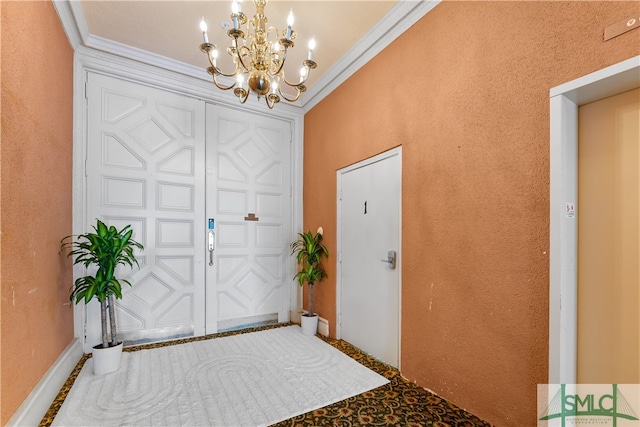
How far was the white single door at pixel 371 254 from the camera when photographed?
276 cm

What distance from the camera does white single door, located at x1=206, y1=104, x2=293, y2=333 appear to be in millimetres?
3750

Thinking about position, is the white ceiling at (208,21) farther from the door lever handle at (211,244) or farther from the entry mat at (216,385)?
the entry mat at (216,385)

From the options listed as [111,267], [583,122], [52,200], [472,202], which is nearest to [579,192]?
[583,122]

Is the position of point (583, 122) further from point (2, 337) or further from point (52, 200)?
point (52, 200)

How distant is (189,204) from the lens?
3.59 metres

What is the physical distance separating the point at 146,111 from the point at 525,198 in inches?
148

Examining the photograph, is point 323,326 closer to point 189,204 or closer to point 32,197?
point 189,204

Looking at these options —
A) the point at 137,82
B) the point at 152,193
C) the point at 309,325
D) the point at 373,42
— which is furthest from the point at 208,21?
the point at 309,325

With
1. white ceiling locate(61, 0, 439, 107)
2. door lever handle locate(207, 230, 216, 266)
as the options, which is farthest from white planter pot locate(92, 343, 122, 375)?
white ceiling locate(61, 0, 439, 107)

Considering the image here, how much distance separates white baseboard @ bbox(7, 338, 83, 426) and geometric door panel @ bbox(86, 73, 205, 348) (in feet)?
1.45

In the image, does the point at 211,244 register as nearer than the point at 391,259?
No

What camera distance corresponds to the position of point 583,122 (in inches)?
65.7

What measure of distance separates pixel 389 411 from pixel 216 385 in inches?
53.9

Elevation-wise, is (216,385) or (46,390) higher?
(46,390)
